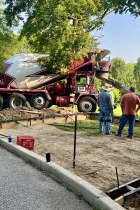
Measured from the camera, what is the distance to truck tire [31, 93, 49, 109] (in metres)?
14.3


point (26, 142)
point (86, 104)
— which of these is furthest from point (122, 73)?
point (26, 142)

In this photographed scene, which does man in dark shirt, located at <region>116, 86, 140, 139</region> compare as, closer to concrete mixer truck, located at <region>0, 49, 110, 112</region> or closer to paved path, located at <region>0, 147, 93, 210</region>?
paved path, located at <region>0, 147, 93, 210</region>

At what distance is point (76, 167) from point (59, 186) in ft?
2.72

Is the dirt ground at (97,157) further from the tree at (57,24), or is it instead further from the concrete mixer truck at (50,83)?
the tree at (57,24)

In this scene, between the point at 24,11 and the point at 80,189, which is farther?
the point at 24,11

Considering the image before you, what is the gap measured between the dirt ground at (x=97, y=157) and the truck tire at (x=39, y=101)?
6970mm

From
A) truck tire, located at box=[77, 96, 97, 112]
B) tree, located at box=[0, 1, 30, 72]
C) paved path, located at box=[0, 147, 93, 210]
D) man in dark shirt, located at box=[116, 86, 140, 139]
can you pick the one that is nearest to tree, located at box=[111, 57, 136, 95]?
tree, located at box=[0, 1, 30, 72]

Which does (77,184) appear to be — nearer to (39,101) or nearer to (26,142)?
(26,142)

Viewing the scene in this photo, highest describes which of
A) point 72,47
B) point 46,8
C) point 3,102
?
point 46,8

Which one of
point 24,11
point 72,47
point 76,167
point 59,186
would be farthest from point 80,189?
point 24,11

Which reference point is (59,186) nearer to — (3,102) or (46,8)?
(3,102)

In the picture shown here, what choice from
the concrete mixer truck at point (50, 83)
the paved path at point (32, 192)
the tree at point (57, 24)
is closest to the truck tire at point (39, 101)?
the concrete mixer truck at point (50, 83)

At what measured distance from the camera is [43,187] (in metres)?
3.53

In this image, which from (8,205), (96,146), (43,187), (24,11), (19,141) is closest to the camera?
(8,205)
